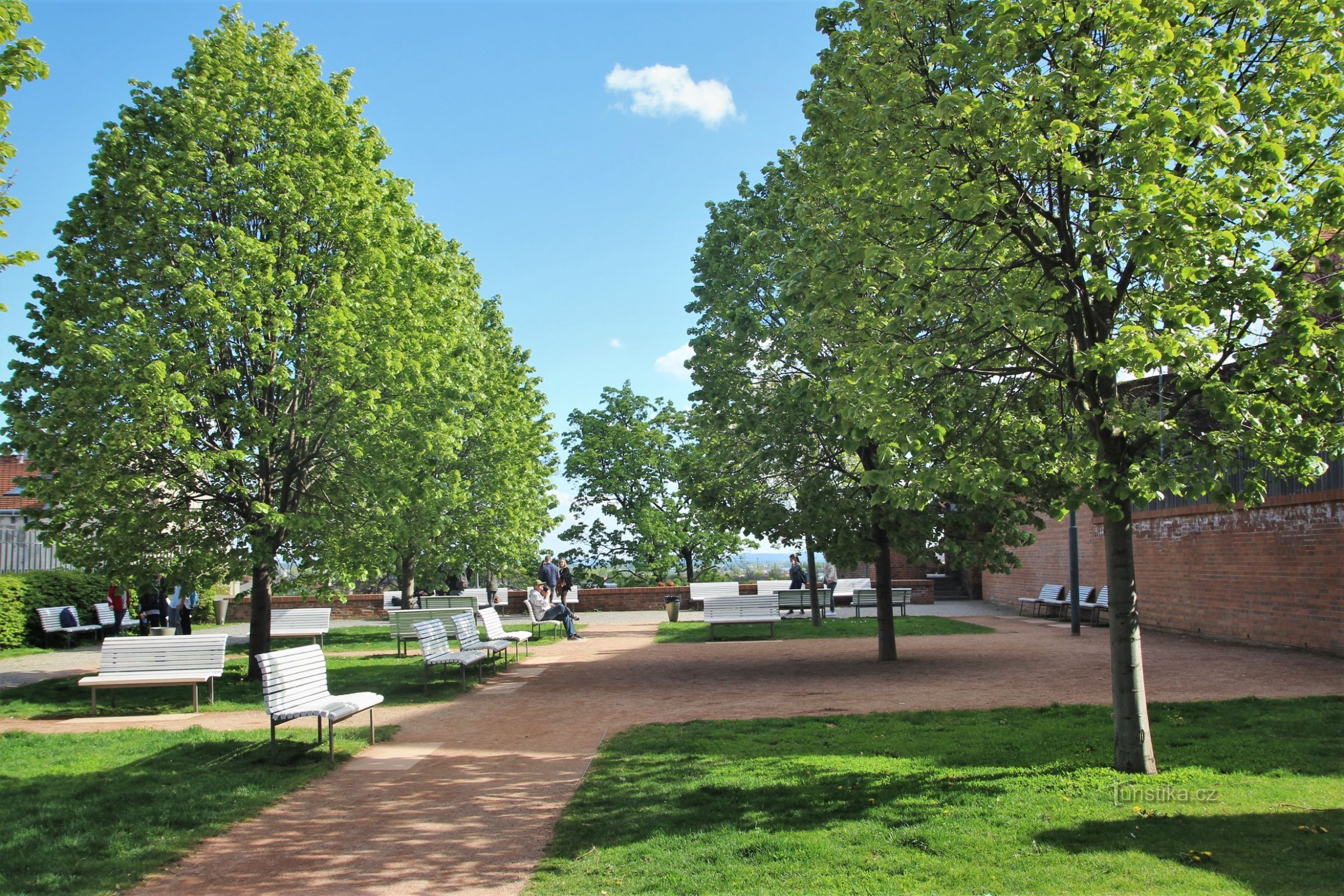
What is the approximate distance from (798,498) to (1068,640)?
7.78 metres

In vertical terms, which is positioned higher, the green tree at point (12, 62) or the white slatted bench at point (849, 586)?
the green tree at point (12, 62)

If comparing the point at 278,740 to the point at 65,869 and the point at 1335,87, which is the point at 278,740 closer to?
the point at 65,869

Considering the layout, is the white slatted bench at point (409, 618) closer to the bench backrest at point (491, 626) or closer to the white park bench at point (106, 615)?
the bench backrest at point (491, 626)

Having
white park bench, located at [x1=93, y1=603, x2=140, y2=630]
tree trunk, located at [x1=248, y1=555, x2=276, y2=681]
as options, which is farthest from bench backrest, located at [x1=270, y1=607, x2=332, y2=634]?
white park bench, located at [x1=93, y1=603, x2=140, y2=630]

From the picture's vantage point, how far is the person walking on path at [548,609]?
21031 mm

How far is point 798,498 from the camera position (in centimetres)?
1378

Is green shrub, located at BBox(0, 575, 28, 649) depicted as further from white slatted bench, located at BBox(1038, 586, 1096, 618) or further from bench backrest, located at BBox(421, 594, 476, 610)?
white slatted bench, located at BBox(1038, 586, 1096, 618)

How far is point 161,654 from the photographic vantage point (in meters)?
11.9

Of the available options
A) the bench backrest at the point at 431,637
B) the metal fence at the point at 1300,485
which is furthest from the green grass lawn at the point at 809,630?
the bench backrest at the point at 431,637

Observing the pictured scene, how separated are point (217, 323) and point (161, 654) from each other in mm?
4299

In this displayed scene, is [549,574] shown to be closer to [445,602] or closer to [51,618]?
[445,602]

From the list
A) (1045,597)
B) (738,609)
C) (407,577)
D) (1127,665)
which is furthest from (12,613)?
(1045,597)

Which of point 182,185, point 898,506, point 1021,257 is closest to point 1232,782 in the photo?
point 898,506

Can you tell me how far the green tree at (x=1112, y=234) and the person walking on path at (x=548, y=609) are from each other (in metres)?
14.4
